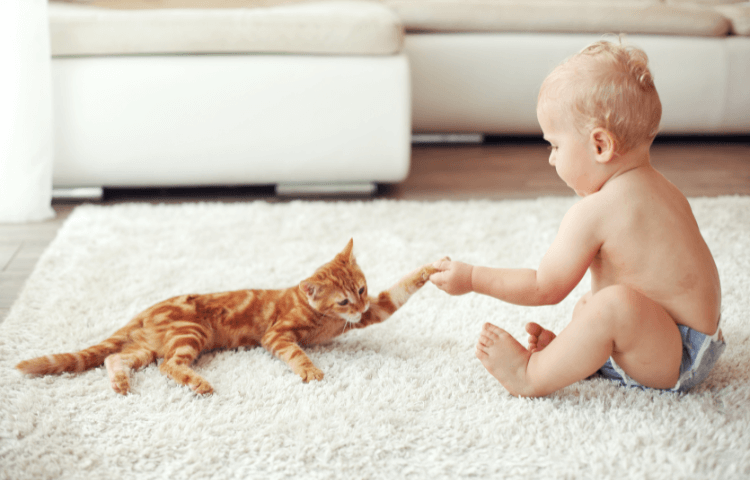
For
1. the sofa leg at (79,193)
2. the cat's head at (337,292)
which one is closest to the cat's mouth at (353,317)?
the cat's head at (337,292)

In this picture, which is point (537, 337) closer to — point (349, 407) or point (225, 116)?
point (349, 407)

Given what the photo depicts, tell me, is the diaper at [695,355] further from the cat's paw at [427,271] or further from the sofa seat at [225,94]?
the sofa seat at [225,94]

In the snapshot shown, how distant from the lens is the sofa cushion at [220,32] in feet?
5.85

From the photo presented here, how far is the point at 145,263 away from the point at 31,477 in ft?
2.41

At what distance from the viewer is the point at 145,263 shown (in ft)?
4.75

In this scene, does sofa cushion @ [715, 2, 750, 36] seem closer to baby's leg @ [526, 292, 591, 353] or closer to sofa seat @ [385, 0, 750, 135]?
sofa seat @ [385, 0, 750, 135]

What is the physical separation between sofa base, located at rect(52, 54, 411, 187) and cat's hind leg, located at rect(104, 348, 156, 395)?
982mm

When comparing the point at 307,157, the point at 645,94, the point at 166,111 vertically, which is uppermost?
the point at 645,94

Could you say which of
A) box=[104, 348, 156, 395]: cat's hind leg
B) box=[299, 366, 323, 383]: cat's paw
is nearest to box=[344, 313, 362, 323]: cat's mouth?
box=[299, 366, 323, 383]: cat's paw

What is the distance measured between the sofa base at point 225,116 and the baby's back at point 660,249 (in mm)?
1101

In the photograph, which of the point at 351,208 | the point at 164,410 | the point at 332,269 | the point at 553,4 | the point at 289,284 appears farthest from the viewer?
the point at 553,4

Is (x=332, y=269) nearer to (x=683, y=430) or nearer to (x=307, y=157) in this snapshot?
(x=683, y=430)

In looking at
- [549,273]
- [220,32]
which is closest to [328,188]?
[220,32]

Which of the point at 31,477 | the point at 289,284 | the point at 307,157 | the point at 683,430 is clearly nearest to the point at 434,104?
the point at 307,157
